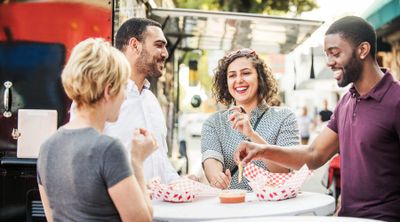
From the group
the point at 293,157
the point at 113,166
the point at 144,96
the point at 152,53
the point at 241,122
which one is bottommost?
the point at 293,157

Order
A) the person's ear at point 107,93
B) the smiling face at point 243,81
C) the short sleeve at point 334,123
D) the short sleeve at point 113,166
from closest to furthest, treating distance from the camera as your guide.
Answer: the short sleeve at point 113,166, the person's ear at point 107,93, the short sleeve at point 334,123, the smiling face at point 243,81

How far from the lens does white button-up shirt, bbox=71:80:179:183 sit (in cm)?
354

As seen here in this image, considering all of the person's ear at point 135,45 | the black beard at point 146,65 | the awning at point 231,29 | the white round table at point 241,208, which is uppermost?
the awning at point 231,29

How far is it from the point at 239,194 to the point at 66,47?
9.85ft

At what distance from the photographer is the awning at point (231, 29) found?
772 centimetres

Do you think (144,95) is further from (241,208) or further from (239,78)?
(241,208)

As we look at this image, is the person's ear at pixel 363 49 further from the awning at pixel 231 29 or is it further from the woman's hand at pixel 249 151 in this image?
the awning at pixel 231 29

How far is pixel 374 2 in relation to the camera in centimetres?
824

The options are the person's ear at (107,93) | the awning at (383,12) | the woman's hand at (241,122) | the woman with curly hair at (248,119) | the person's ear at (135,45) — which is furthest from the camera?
the awning at (383,12)

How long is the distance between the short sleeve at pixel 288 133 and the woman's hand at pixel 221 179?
413 mm

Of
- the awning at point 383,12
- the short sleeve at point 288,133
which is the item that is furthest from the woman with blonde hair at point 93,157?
the awning at point 383,12

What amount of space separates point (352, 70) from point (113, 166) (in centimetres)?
148

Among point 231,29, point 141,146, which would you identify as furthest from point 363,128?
point 231,29

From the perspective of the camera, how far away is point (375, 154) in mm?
2701
